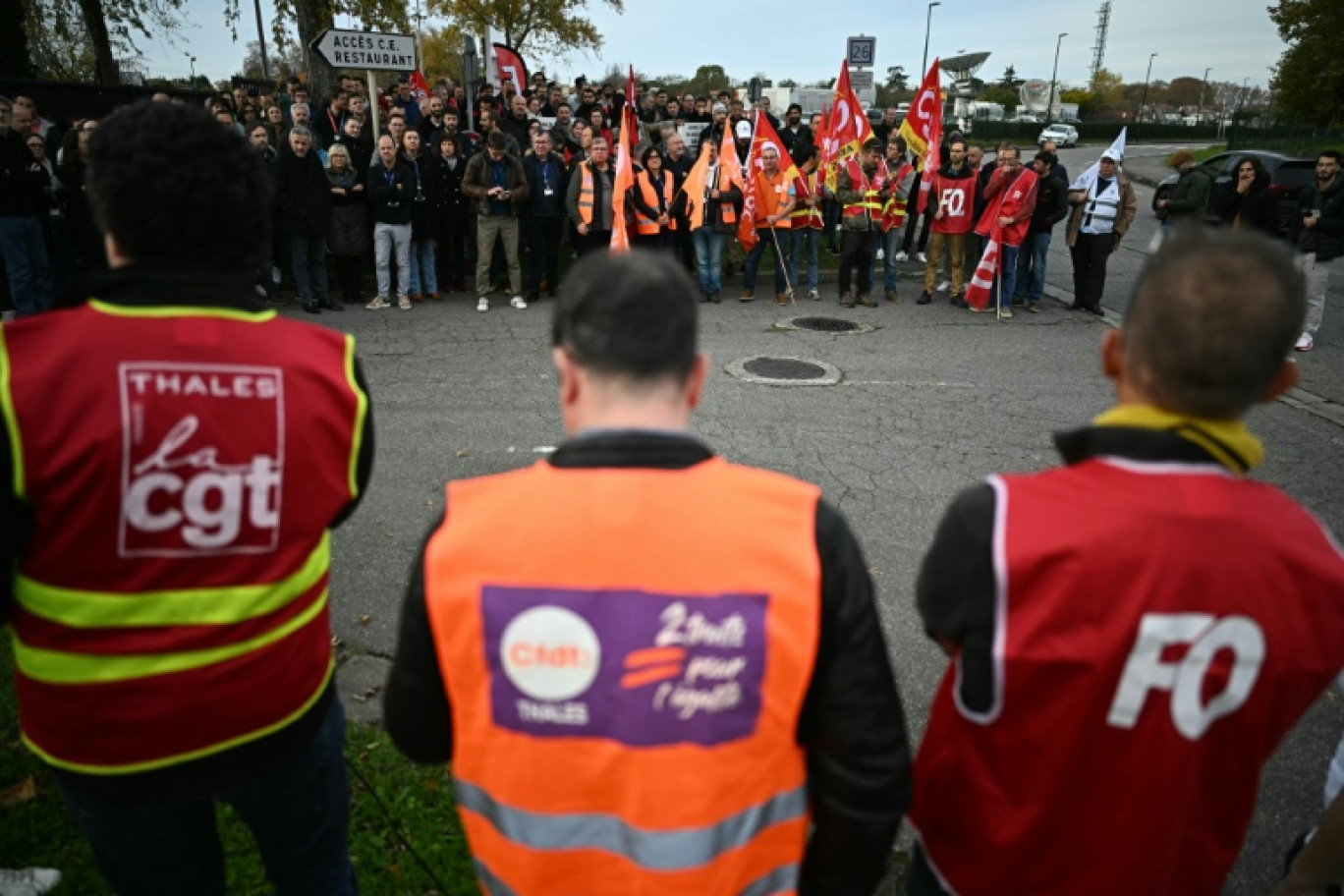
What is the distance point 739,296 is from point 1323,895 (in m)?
10.0

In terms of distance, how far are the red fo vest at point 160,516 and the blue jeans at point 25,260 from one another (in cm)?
854

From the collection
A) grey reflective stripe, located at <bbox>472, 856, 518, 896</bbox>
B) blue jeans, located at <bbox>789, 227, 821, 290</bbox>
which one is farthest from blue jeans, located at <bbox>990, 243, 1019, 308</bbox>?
grey reflective stripe, located at <bbox>472, 856, 518, 896</bbox>

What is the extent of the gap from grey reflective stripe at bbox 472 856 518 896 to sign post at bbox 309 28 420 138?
1042 centimetres

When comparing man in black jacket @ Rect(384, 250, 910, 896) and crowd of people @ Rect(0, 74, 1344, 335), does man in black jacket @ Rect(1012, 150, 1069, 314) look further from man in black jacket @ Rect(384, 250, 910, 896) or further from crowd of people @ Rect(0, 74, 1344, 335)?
man in black jacket @ Rect(384, 250, 910, 896)

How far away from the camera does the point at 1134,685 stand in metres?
1.41

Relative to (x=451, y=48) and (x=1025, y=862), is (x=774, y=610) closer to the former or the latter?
(x=1025, y=862)

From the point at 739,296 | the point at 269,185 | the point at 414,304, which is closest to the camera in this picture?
the point at 269,185

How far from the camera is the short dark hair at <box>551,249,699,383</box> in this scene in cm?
128

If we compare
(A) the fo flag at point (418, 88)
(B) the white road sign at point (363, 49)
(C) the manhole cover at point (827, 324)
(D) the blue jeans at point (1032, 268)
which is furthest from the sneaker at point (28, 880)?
(A) the fo flag at point (418, 88)

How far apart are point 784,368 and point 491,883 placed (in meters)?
7.05

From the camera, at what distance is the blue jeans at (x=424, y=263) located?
421 inches

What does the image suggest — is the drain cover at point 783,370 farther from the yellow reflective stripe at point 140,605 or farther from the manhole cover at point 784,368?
the yellow reflective stripe at point 140,605

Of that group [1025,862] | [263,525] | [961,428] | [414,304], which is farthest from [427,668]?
[414,304]

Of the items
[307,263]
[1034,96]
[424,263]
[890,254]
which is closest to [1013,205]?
[890,254]
